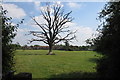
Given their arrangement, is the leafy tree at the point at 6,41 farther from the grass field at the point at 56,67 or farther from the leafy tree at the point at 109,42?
the leafy tree at the point at 109,42

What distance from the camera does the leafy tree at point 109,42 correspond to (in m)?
6.70

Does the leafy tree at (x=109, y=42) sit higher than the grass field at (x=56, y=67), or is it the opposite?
the leafy tree at (x=109, y=42)

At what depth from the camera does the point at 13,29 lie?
6590 mm

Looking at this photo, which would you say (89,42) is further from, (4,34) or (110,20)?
(4,34)

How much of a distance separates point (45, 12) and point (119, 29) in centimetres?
2721

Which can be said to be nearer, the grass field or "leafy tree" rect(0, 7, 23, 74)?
"leafy tree" rect(0, 7, 23, 74)

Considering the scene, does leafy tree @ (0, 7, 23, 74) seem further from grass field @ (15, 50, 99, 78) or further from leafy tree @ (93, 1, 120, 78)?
leafy tree @ (93, 1, 120, 78)

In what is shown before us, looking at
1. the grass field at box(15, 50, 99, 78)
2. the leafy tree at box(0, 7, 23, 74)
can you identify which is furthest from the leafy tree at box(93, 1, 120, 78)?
the leafy tree at box(0, 7, 23, 74)

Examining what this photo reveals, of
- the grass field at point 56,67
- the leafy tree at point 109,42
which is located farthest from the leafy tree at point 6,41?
the leafy tree at point 109,42

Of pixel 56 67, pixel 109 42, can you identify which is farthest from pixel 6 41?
pixel 56 67

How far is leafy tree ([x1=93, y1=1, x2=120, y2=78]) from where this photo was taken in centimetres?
670

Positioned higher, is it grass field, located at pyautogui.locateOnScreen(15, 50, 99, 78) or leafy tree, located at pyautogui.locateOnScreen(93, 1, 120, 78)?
leafy tree, located at pyautogui.locateOnScreen(93, 1, 120, 78)

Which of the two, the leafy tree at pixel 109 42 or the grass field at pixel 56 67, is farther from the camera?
the grass field at pixel 56 67

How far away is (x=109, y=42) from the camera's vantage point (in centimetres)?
718
